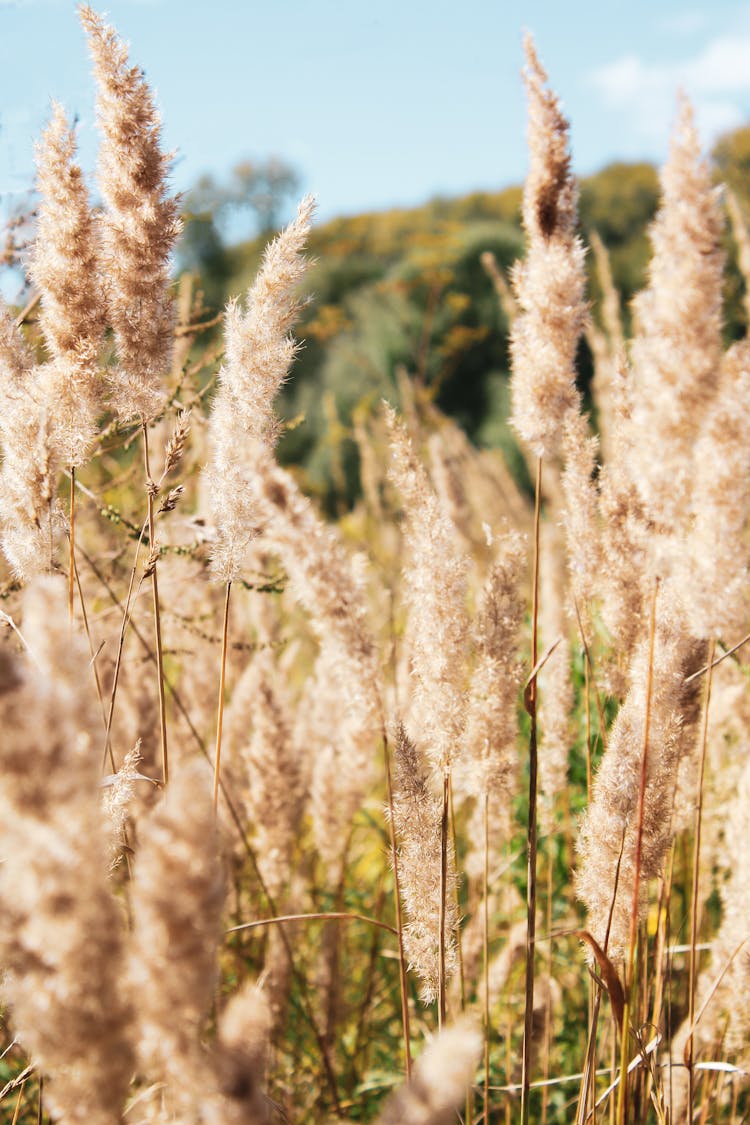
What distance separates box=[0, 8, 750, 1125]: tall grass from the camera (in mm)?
732

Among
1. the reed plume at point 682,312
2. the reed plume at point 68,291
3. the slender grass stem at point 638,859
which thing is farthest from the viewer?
the reed plume at point 68,291

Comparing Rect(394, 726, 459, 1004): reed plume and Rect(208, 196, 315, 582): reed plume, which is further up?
Rect(208, 196, 315, 582): reed plume

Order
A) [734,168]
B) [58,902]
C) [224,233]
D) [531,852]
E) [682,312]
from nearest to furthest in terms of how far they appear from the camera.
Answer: [58,902] < [682,312] < [531,852] < [734,168] < [224,233]

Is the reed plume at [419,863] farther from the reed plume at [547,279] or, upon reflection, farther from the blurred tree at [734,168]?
the blurred tree at [734,168]

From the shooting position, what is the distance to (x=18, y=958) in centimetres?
75

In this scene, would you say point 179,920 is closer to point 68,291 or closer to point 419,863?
point 419,863

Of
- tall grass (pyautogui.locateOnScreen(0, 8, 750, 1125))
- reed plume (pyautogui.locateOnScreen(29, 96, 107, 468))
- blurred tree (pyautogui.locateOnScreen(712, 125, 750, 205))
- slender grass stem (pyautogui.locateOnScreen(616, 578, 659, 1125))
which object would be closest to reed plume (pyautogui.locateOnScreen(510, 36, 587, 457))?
tall grass (pyautogui.locateOnScreen(0, 8, 750, 1125))

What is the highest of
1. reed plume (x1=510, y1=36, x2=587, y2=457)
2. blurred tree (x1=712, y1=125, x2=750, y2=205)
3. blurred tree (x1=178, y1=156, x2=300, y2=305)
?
blurred tree (x1=178, y1=156, x2=300, y2=305)

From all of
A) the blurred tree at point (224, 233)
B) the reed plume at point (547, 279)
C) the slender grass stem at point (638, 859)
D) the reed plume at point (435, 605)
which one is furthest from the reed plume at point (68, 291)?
the blurred tree at point (224, 233)

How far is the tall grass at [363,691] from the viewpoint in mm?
732

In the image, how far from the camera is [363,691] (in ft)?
4.56

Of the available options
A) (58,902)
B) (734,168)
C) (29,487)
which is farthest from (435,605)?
(734,168)

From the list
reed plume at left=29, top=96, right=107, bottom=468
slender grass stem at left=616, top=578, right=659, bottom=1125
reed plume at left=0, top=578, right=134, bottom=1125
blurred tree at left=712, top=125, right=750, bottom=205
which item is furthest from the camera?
blurred tree at left=712, top=125, right=750, bottom=205

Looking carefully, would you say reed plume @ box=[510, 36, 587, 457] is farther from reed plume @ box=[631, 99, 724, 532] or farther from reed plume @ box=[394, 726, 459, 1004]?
reed plume @ box=[394, 726, 459, 1004]
